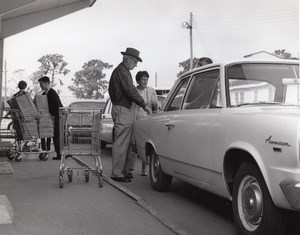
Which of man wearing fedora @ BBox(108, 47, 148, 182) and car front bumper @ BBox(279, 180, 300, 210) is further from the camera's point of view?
man wearing fedora @ BBox(108, 47, 148, 182)

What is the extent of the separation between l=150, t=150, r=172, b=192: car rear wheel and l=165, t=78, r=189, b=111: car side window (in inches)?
32.3

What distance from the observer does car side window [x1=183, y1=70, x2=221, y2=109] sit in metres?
5.56

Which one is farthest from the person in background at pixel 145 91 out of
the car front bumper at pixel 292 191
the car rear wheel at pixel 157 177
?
the car front bumper at pixel 292 191

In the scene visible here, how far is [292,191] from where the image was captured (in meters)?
3.62

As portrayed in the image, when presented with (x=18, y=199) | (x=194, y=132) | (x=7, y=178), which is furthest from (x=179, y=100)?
(x=7, y=178)

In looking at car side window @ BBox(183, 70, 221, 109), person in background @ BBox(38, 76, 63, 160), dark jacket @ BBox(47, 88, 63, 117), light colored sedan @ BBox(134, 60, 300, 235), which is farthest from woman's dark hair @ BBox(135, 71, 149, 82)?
dark jacket @ BBox(47, 88, 63, 117)

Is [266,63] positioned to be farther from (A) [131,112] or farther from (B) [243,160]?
(A) [131,112]

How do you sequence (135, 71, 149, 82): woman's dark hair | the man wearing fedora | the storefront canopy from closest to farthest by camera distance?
the man wearing fedora < (135, 71, 149, 82): woman's dark hair < the storefront canopy

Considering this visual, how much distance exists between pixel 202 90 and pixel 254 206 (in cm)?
207

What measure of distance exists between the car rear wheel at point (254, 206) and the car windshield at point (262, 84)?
98cm

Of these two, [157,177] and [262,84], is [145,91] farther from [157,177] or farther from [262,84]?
[262,84]

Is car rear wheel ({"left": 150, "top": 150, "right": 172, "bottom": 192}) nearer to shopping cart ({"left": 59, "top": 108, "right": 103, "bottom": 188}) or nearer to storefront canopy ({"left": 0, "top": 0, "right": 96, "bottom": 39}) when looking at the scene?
shopping cart ({"left": 59, "top": 108, "right": 103, "bottom": 188})

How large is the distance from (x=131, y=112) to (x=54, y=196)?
222 centimetres

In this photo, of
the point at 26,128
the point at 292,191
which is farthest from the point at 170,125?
the point at 26,128
